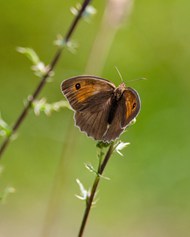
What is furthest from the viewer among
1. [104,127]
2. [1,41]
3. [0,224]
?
[1,41]

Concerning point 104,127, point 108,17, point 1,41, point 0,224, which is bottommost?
point 104,127

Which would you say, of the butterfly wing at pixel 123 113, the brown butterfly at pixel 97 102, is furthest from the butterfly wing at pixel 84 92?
the butterfly wing at pixel 123 113

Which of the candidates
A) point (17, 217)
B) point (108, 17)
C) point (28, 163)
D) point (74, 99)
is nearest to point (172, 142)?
point (28, 163)

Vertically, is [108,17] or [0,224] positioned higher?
[108,17]

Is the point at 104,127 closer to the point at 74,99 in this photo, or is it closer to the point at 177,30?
the point at 74,99

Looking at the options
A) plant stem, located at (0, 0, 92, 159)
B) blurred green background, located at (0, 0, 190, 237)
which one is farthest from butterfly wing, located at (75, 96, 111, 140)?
blurred green background, located at (0, 0, 190, 237)

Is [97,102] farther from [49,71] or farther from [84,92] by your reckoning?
[49,71]

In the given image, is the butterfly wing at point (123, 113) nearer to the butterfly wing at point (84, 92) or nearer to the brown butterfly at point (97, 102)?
the brown butterfly at point (97, 102)

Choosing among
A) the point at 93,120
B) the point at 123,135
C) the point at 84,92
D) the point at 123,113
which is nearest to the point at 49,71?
the point at 84,92
